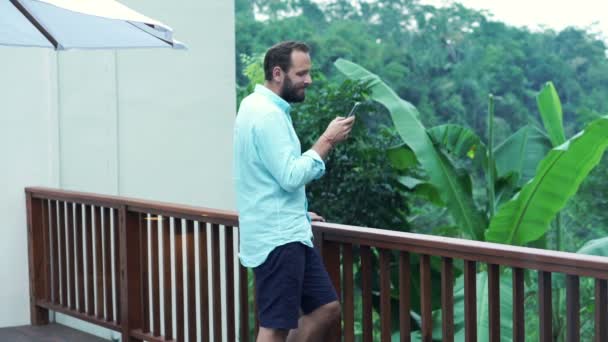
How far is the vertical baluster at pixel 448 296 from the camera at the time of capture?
3.12 metres

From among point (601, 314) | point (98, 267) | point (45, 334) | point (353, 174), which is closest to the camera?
point (601, 314)

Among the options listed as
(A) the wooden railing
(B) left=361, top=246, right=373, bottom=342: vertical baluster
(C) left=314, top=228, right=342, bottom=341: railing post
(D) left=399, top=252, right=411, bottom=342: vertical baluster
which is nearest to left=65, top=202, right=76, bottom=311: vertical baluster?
(A) the wooden railing

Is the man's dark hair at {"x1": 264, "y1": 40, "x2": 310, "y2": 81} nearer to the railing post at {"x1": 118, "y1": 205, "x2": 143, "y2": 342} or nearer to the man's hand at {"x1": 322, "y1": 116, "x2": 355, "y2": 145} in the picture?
the man's hand at {"x1": 322, "y1": 116, "x2": 355, "y2": 145}

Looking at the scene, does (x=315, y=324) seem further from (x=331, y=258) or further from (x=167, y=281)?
(x=167, y=281)

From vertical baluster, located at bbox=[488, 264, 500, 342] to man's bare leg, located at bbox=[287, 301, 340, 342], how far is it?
1.80 ft

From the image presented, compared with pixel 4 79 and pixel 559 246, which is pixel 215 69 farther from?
pixel 559 246

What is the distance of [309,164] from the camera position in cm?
295

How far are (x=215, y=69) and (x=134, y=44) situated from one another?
2.72m

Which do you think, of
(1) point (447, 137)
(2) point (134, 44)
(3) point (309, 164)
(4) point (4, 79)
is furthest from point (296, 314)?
(1) point (447, 137)

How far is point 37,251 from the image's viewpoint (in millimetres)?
5719

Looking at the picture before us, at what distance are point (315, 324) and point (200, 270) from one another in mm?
1262

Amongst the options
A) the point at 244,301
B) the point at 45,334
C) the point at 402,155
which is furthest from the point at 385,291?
the point at 402,155

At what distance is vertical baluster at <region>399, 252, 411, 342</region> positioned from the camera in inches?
130

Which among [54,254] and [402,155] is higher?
[402,155]
